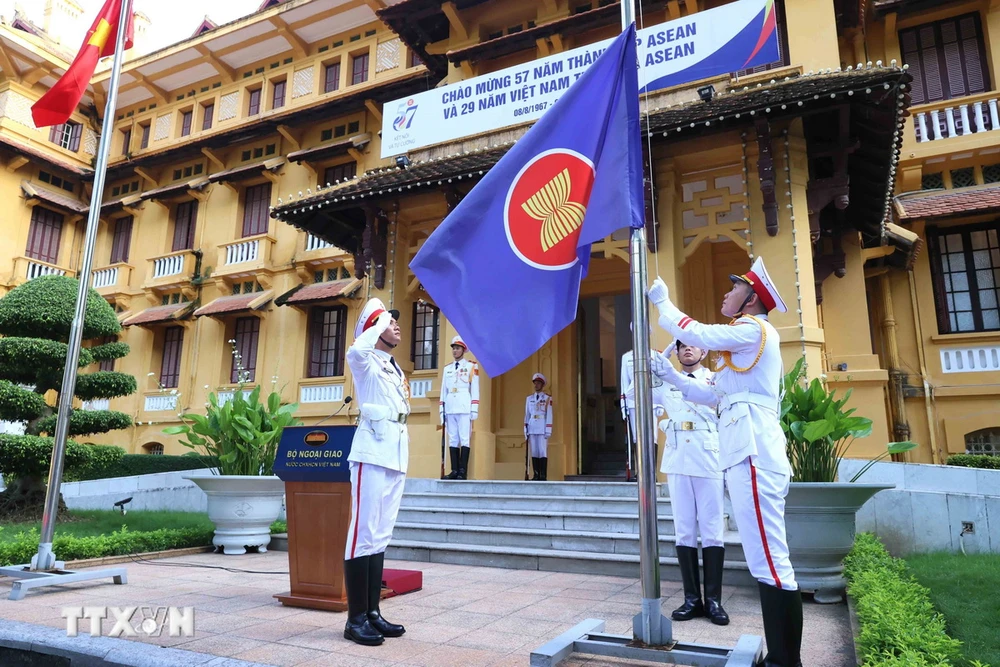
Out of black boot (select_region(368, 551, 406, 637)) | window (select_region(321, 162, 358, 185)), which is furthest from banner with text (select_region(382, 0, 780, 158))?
window (select_region(321, 162, 358, 185))

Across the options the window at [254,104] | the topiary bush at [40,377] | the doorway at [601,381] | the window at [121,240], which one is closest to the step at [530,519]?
the doorway at [601,381]

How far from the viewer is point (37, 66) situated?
2070cm

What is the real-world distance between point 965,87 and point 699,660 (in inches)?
542

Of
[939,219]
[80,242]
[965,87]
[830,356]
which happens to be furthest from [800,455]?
[80,242]

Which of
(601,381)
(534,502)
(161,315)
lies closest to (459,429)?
(534,502)

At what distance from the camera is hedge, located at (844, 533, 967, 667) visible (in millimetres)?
3008

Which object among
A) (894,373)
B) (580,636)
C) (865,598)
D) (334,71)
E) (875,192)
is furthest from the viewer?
(334,71)

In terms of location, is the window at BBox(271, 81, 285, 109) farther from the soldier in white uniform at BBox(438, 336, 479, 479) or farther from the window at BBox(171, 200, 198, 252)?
the soldier in white uniform at BBox(438, 336, 479, 479)

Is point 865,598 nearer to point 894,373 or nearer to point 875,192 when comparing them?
point 875,192

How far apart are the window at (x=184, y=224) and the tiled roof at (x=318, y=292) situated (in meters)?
5.28

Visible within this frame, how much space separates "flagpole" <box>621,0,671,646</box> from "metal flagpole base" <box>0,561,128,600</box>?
15.5 ft

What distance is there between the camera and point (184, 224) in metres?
21.0

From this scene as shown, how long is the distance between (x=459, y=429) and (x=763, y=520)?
718cm

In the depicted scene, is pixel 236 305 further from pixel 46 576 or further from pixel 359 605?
pixel 359 605
